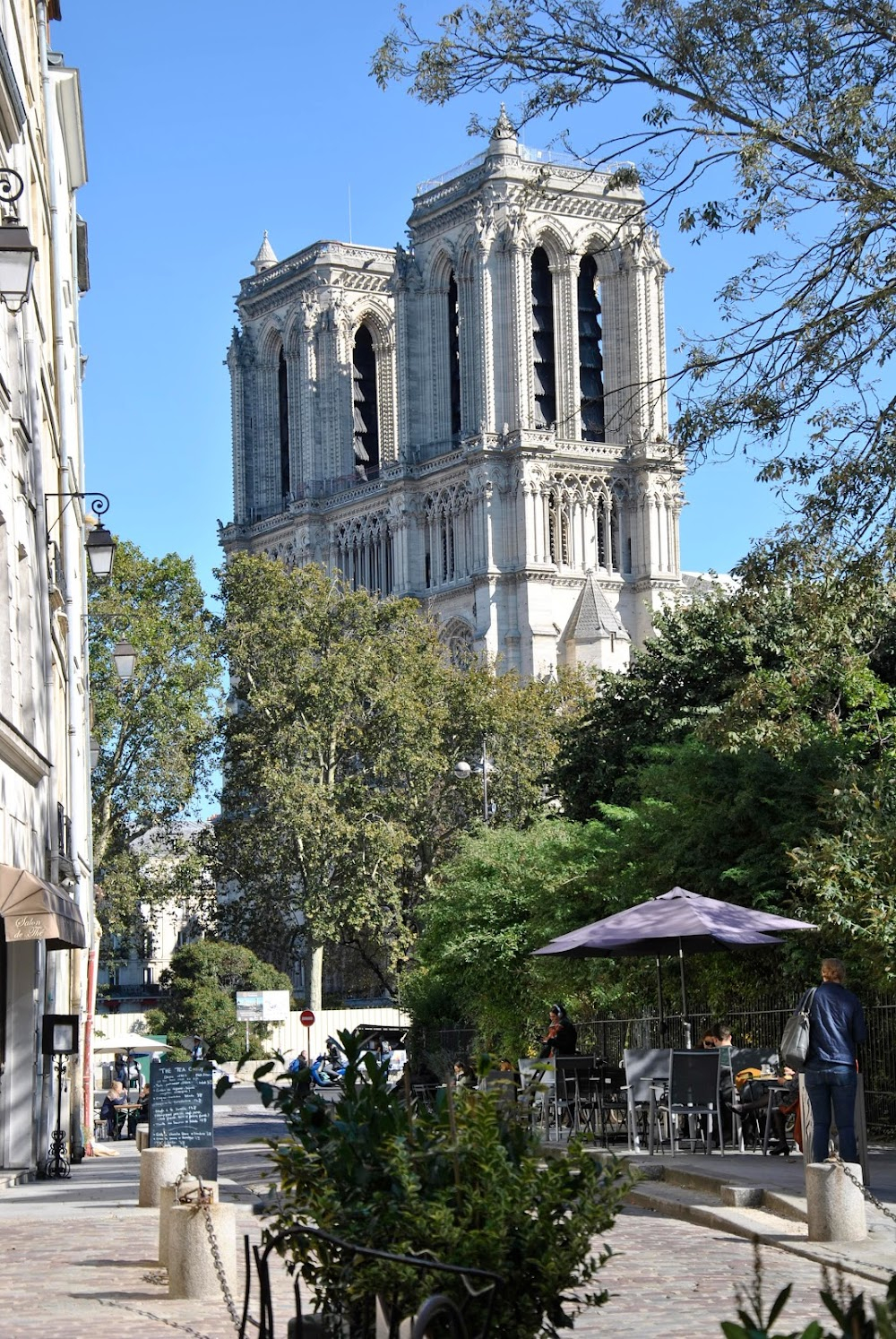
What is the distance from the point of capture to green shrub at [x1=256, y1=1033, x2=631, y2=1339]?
6301 millimetres

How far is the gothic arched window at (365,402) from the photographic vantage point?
117m

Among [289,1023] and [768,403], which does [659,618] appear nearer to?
[768,403]

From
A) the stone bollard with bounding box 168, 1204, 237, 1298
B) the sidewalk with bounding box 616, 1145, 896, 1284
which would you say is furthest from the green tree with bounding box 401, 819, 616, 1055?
the stone bollard with bounding box 168, 1204, 237, 1298

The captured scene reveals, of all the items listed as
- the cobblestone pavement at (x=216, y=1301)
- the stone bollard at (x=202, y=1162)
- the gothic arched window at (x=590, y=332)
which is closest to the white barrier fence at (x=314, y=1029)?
the gothic arched window at (x=590, y=332)

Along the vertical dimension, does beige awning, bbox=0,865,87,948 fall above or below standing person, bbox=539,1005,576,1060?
above

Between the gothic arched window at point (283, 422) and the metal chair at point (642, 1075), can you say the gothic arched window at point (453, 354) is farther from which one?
the metal chair at point (642, 1075)

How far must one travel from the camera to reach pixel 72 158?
30.6m

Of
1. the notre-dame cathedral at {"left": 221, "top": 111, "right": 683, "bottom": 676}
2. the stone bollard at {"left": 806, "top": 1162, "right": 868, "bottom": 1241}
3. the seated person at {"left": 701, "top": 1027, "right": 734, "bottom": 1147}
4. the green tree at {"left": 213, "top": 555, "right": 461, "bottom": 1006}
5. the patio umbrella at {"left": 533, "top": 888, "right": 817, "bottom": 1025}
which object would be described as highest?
the notre-dame cathedral at {"left": 221, "top": 111, "right": 683, "bottom": 676}

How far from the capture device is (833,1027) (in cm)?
1351

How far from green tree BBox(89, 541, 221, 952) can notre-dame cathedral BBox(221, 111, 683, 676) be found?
32.8m

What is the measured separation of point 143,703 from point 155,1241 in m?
46.6

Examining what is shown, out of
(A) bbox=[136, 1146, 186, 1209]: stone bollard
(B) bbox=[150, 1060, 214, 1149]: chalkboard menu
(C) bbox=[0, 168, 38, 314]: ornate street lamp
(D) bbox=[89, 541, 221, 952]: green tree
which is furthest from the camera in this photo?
(D) bbox=[89, 541, 221, 952]: green tree

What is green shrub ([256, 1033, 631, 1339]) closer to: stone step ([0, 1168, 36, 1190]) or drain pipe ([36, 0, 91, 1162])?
stone step ([0, 1168, 36, 1190])

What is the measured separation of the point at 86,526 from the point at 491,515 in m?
64.9
